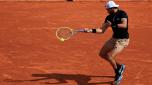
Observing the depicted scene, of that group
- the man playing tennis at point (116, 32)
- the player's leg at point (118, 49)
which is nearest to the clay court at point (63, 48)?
the player's leg at point (118, 49)

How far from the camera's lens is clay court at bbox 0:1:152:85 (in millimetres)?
13789

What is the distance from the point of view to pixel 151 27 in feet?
69.6

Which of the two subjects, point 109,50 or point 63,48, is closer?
point 109,50

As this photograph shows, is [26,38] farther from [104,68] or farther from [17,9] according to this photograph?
[17,9]

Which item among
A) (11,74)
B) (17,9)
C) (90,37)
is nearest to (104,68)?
(11,74)

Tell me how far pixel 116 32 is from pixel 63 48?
186 inches

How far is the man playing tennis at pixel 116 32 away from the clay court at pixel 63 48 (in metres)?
0.70

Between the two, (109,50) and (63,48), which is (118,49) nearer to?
(109,50)

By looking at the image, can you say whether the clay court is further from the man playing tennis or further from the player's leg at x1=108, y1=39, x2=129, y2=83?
the man playing tennis

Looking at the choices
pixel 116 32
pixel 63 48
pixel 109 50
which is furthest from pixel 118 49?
pixel 63 48

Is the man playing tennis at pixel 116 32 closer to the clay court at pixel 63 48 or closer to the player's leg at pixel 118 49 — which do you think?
the player's leg at pixel 118 49

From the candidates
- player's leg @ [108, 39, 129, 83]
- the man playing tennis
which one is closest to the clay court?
player's leg @ [108, 39, 129, 83]

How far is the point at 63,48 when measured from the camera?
1727 centimetres

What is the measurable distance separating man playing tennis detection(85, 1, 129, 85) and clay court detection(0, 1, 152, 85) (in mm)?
696
